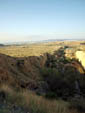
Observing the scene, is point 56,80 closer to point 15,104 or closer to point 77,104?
point 77,104

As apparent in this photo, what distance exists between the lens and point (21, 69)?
12422mm

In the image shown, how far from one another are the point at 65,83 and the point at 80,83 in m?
3.13

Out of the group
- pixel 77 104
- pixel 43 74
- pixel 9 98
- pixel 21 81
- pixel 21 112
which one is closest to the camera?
pixel 21 112

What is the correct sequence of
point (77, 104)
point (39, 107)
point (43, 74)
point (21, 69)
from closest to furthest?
point (39, 107)
point (77, 104)
point (21, 69)
point (43, 74)

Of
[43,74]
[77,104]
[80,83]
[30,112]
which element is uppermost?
[30,112]

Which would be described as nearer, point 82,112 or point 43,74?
point 82,112

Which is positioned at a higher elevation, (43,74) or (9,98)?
(9,98)

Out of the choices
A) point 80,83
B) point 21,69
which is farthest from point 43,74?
point 80,83

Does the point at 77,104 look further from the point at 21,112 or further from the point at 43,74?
the point at 43,74

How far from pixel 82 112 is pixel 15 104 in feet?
9.08

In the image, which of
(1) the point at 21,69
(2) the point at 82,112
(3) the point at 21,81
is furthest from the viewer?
(1) the point at 21,69

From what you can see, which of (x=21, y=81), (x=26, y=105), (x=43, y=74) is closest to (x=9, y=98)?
(x=26, y=105)

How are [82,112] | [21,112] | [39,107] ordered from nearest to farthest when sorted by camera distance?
1. [21,112]
2. [39,107]
3. [82,112]

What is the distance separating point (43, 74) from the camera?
13.7 m
